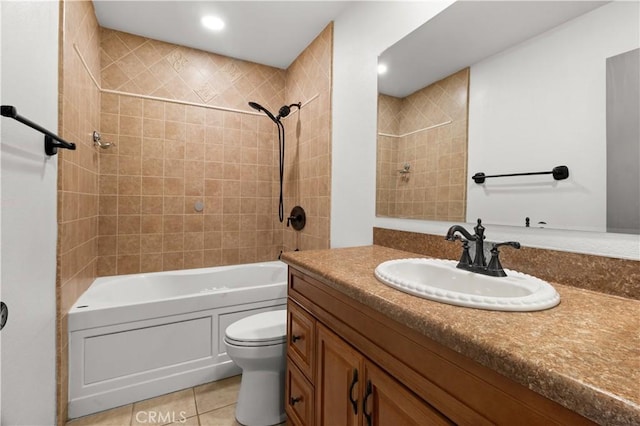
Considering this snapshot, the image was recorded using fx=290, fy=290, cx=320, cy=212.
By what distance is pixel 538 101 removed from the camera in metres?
1.03

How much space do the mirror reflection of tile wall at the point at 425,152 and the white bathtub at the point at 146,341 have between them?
1168mm

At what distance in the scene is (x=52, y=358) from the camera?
4.66ft

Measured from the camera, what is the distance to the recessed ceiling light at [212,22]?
2225 mm

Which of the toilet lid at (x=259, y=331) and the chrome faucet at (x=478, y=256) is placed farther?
the toilet lid at (x=259, y=331)

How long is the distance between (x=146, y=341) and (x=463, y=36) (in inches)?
93.8

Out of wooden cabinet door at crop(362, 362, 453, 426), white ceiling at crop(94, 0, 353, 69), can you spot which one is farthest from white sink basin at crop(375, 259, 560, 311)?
white ceiling at crop(94, 0, 353, 69)

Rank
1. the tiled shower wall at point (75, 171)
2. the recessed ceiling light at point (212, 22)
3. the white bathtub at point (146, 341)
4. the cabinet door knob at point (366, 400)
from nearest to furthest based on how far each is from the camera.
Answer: the cabinet door knob at point (366, 400), the tiled shower wall at point (75, 171), the white bathtub at point (146, 341), the recessed ceiling light at point (212, 22)

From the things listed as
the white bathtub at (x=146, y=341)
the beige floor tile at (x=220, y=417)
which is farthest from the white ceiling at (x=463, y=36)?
the beige floor tile at (x=220, y=417)

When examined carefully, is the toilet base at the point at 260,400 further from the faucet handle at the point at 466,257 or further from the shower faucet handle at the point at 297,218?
the shower faucet handle at the point at 297,218

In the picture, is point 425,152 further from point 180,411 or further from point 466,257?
point 180,411

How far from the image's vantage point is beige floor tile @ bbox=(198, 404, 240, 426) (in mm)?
1568

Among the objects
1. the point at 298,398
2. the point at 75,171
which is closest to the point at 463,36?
the point at 298,398

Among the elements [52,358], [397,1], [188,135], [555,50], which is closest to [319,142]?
[397,1]

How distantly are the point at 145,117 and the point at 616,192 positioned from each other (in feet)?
9.89
